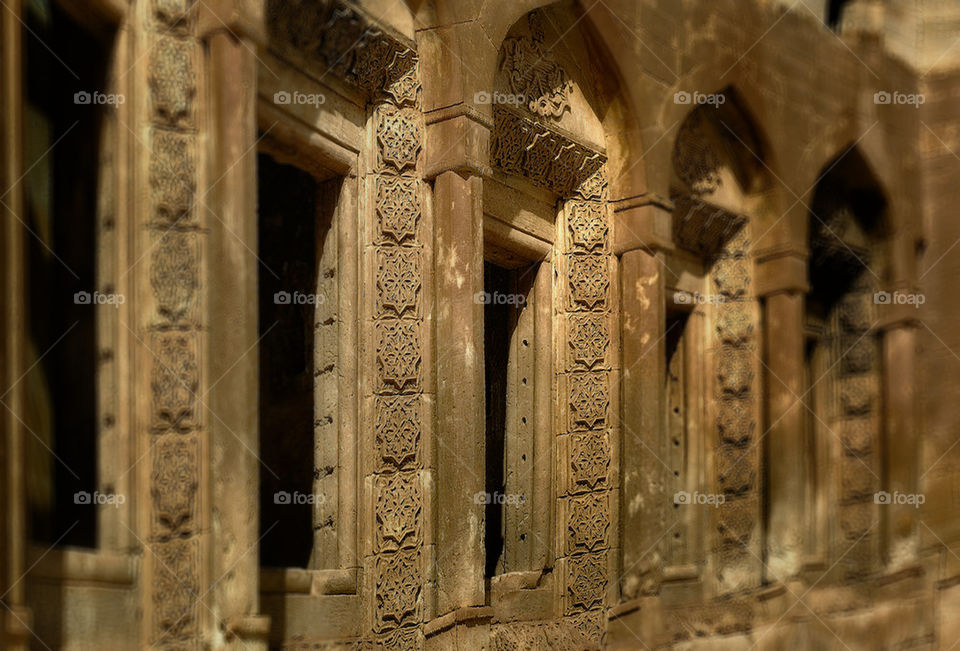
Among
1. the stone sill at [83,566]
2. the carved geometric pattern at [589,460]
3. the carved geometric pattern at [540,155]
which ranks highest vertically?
the carved geometric pattern at [540,155]

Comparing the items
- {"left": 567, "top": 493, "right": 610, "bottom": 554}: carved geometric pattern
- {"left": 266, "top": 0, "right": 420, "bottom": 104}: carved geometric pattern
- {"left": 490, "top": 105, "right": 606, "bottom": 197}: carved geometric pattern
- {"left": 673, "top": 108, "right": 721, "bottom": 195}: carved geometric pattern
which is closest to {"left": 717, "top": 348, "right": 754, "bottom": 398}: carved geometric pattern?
{"left": 673, "top": 108, "right": 721, "bottom": 195}: carved geometric pattern

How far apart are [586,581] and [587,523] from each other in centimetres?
35

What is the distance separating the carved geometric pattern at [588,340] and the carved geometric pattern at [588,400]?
0.26 feet

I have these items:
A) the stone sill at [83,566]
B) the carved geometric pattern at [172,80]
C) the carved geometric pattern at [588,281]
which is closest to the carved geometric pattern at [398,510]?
the stone sill at [83,566]

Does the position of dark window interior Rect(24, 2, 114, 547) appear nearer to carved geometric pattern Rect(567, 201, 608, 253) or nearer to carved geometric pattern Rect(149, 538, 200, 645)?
carved geometric pattern Rect(149, 538, 200, 645)

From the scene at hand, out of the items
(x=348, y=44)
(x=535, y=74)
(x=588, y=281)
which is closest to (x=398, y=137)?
(x=348, y=44)

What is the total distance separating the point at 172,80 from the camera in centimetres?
478

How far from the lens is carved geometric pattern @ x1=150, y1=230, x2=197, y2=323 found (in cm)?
464

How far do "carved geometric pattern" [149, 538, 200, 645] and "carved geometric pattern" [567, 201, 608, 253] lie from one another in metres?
3.86

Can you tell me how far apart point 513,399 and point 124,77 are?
3.48 metres

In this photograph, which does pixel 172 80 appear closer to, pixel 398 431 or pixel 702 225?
pixel 398 431

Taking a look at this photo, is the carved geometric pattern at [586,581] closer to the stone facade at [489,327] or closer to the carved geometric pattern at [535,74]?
the stone facade at [489,327]

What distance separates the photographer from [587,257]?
788 cm

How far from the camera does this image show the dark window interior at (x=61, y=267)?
478 centimetres
